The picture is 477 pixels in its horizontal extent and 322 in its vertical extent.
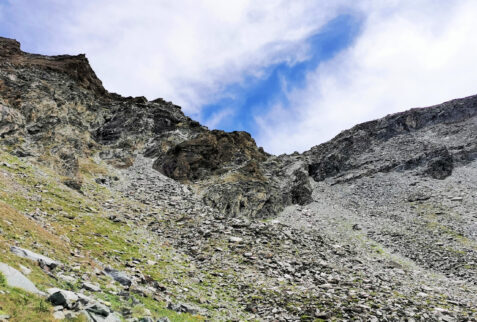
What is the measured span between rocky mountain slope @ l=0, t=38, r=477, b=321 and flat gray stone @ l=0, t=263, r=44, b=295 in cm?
8

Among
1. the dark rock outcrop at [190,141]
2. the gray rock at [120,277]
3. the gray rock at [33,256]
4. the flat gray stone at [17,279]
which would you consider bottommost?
the gray rock at [120,277]

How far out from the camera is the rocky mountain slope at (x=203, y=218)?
60.7ft

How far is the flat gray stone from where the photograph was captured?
37.7 ft

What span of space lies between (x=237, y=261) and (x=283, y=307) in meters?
8.56

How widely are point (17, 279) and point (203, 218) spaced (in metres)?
28.5

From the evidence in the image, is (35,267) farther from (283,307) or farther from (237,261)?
(237,261)

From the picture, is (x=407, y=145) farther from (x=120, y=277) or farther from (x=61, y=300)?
(x=61, y=300)

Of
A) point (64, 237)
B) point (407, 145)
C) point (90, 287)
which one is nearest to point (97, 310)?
point (90, 287)

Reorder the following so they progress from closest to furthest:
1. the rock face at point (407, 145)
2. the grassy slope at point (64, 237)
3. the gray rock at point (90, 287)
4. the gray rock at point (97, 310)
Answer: the gray rock at point (97, 310) < the grassy slope at point (64, 237) < the gray rock at point (90, 287) < the rock face at point (407, 145)

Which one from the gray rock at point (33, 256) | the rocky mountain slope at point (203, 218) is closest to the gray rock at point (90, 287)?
the rocky mountain slope at point (203, 218)

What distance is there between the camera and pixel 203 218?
39844mm

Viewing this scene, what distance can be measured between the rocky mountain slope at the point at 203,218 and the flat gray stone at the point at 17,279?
0.27 ft

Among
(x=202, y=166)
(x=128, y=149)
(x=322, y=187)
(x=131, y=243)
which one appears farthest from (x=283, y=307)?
(x=322, y=187)

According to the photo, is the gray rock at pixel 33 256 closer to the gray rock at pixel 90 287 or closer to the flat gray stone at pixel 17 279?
the gray rock at pixel 90 287
